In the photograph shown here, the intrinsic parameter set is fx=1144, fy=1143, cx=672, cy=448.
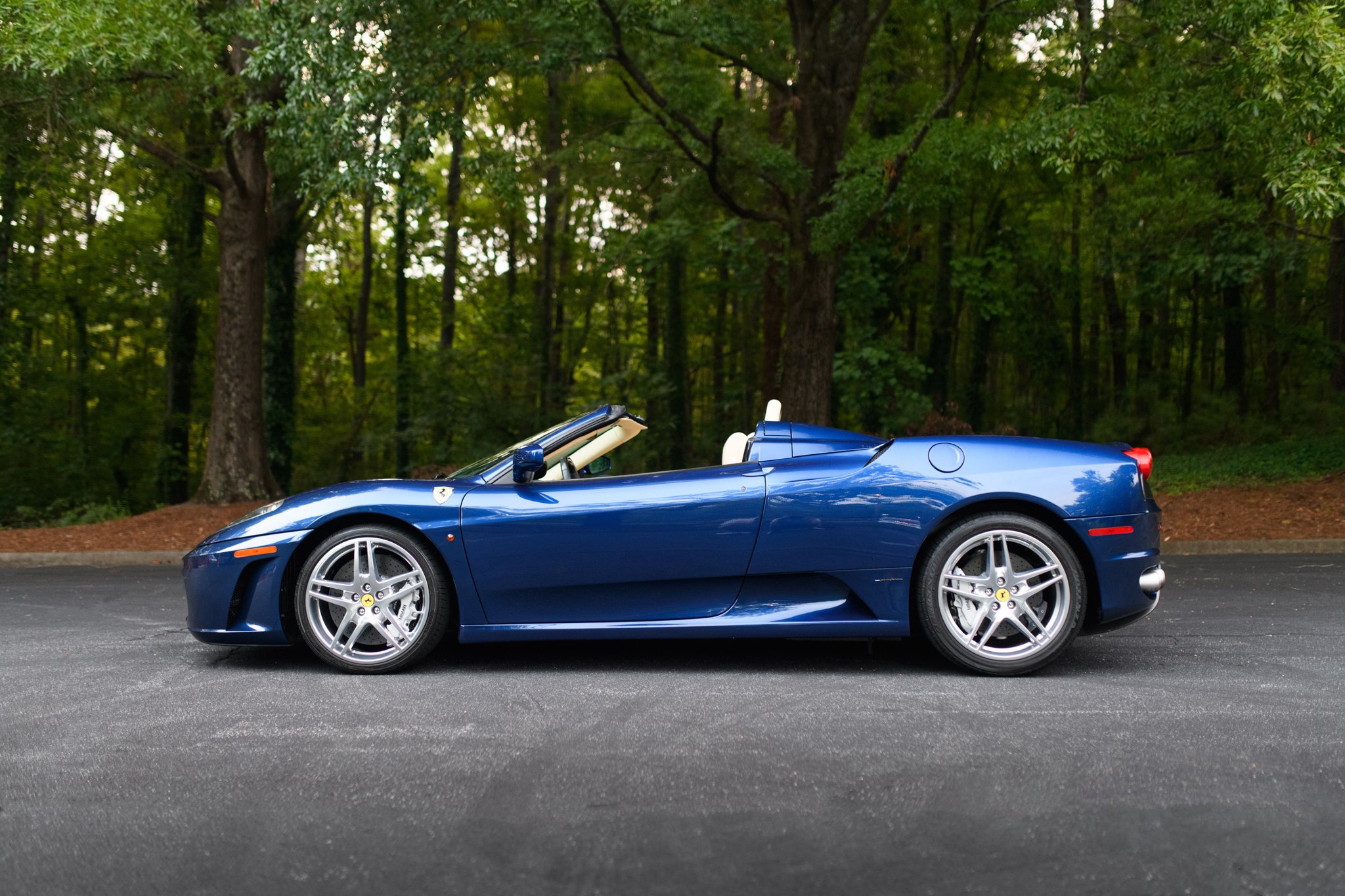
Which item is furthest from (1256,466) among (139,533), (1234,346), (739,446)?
(139,533)

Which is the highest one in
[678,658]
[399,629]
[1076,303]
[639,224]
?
[639,224]

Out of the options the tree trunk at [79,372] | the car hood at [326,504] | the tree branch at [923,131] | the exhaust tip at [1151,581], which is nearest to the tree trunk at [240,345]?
the tree branch at [923,131]

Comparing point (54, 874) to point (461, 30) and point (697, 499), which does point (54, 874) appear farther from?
point (461, 30)

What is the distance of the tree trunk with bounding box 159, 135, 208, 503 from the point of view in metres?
24.0

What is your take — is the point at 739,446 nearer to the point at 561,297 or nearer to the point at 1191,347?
the point at 561,297

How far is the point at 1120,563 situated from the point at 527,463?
2.52 meters

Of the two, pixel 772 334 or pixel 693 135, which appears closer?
pixel 693 135

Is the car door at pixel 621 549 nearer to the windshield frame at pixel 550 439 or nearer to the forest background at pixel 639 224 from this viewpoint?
the windshield frame at pixel 550 439

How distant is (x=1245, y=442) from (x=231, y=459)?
18.2 m

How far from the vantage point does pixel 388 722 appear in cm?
409

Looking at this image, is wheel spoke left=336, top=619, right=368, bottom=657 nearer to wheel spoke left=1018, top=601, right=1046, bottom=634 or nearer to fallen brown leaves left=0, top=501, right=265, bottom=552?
wheel spoke left=1018, top=601, right=1046, bottom=634

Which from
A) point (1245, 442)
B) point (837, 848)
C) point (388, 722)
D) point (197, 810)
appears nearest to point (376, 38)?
point (388, 722)

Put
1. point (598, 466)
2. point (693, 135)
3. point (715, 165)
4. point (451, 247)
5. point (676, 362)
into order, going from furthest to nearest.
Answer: point (451, 247)
point (676, 362)
point (693, 135)
point (715, 165)
point (598, 466)

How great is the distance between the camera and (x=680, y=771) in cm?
347
